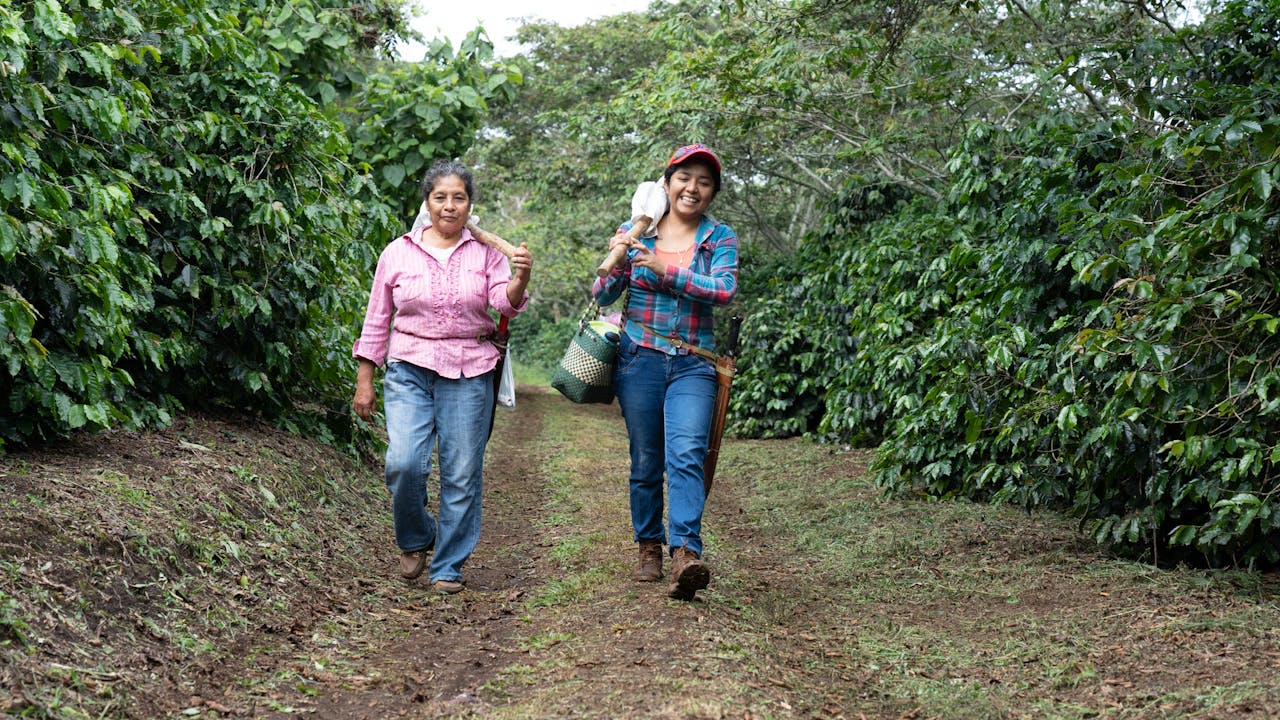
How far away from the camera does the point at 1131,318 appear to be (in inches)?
194

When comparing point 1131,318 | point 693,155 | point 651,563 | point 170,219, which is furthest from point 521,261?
point 170,219

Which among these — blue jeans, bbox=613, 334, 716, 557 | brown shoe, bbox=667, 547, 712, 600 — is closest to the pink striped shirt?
blue jeans, bbox=613, 334, 716, 557

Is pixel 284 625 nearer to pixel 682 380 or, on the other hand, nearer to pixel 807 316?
pixel 682 380

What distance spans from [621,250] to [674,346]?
19.7 inches

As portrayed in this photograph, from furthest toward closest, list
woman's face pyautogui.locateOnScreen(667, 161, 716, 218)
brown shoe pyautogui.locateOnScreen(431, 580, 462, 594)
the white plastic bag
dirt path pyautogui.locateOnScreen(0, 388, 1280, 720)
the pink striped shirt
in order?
the white plastic bag, brown shoe pyautogui.locateOnScreen(431, 580, 462, 594), the pink striped shirt, woman's face pyautogui.locateOnScreen(667, 161, 716, 218), dirt path pyautogui.locateOnScreen(0, 388, 1280, 720)

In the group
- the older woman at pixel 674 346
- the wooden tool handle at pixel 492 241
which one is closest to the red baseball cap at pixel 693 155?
the older woman at pixel 674 346

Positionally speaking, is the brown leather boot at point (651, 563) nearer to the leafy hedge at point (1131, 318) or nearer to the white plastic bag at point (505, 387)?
the white plastic bag at point (505, 387)

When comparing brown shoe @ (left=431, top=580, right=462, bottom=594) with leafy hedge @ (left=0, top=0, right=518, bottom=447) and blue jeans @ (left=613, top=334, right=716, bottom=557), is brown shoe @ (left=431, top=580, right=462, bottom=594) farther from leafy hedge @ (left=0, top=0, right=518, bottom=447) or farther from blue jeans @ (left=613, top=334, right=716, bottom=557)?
leafy hedge @ (left=0, top=0, right=518, bottom=447)

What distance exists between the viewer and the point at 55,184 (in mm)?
4805

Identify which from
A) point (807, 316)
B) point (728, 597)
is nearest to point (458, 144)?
point (807, 316)

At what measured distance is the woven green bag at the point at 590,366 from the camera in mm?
4973

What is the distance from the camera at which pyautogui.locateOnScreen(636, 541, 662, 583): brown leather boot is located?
16.9 feet

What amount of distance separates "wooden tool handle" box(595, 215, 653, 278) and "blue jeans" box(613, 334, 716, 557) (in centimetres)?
37

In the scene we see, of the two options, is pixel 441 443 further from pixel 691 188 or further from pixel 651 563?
pixel 691 188
